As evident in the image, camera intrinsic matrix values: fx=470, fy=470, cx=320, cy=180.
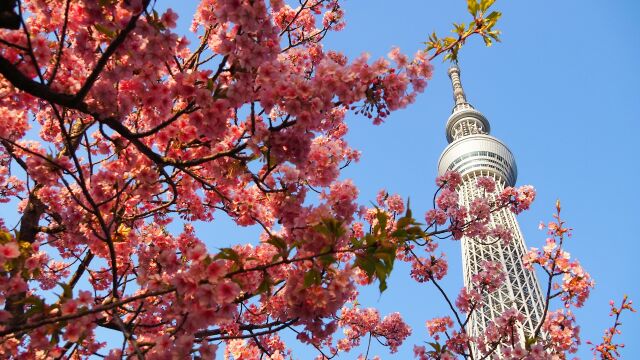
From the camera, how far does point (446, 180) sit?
641 cm

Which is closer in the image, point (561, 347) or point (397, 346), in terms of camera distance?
point (561, 347)

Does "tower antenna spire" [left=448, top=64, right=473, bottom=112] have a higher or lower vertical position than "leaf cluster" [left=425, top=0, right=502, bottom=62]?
higher

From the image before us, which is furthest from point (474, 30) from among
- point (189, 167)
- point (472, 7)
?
point (189, 167)

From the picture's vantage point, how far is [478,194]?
43094 millimetres

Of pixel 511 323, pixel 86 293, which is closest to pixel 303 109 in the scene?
pixel 86 293

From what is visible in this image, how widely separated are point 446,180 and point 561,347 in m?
2.40

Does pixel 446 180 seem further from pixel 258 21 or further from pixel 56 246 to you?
pixel 56 246

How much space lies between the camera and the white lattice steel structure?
3916cm

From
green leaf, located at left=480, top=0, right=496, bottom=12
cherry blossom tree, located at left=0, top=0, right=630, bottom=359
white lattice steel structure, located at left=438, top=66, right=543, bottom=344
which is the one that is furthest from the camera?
white lattice steel structure, located at left=438, top=66, right=543, bottom=344

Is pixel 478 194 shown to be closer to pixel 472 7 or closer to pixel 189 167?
pixel 472 7

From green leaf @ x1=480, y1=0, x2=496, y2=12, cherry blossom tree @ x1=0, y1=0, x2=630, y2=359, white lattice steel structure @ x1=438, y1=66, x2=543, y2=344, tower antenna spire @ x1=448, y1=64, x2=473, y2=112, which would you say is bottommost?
cherry blossom tree @ x1=0, y1=0, x2=630, y2=359

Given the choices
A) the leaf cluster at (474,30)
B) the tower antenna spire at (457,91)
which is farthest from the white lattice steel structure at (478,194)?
the leaf cluster at (474,30)

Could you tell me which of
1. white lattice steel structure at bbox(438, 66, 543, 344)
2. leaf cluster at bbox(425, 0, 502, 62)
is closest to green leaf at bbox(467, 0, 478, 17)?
leaf cluster at bbox(425, 0, 502, 62)

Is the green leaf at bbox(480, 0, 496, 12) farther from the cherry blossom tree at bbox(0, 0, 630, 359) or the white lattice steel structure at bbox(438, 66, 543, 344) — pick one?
the white lattice steel structure at bbox(438, 66, 543, 344)
